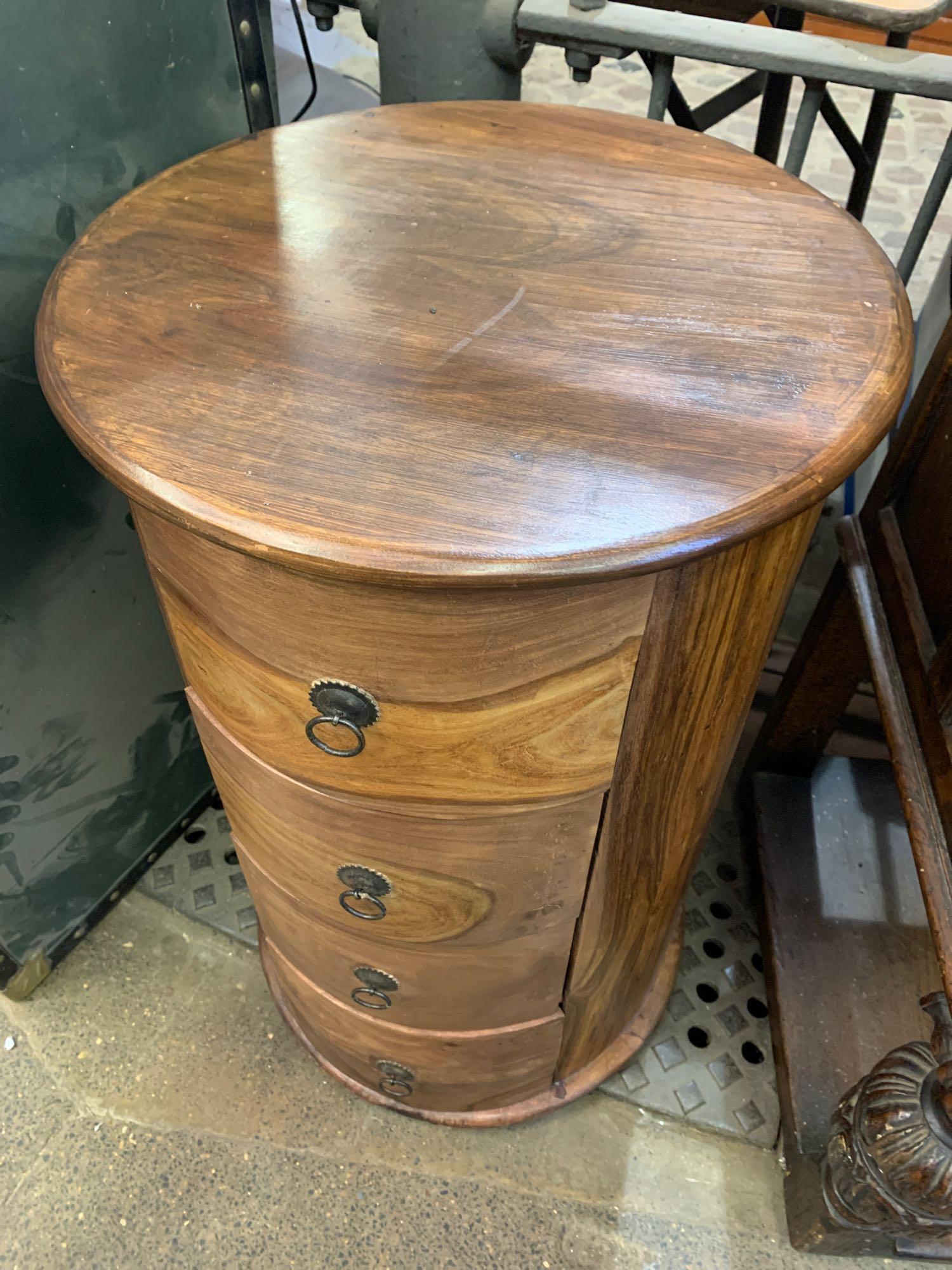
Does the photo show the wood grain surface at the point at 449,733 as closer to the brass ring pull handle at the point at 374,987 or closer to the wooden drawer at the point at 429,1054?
the brass ring pull handle at the point at 374,987

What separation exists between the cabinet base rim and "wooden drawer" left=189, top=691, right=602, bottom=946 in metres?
0.38

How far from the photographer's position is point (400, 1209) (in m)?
1.06

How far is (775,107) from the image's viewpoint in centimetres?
141

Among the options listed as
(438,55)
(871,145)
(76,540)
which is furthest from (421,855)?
(871,145)

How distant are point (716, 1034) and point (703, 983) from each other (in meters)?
0.07

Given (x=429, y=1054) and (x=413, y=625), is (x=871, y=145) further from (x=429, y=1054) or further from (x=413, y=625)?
(x=429, y=1054)

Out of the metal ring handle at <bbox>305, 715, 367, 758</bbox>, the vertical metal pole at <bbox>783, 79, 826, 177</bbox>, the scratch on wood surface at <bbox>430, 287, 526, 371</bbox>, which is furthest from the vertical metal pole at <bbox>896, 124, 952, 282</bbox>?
the metal ring handle at <bbox>305, 715, 367, 758</bbox>

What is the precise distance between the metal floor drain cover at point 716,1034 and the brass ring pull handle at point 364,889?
54 cm

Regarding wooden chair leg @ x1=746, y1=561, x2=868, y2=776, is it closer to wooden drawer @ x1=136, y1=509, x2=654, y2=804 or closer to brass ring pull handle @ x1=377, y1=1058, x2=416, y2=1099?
wooden drawer @ x1=136, y1=509, x2=654, y2=804

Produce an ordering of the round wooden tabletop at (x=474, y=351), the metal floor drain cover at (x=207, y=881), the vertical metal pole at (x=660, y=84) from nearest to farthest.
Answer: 1. the round wooden tabletop at (x=474, y=351)
2. the vertical metal pole at (x=660, y=84)
3. the metal floor drain cover at (x=207, y=881)

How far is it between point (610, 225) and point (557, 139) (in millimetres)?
174

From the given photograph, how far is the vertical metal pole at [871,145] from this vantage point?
4.34ft

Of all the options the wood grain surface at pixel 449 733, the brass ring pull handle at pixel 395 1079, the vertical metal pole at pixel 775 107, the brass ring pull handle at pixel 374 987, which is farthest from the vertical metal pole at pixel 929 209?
the brass ring pull handle at pixel 395 1079

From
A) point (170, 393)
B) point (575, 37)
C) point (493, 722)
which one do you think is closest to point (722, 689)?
point (493, 722)
